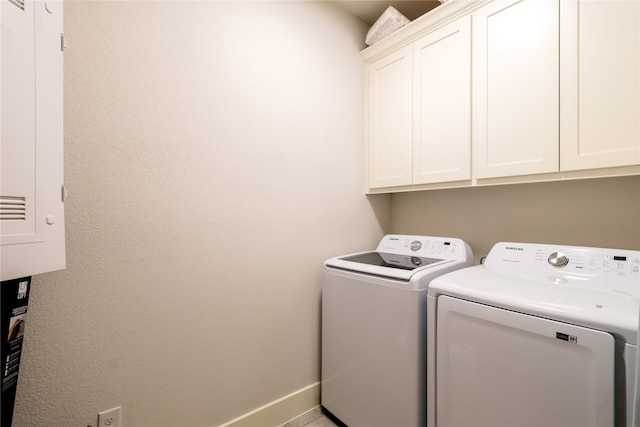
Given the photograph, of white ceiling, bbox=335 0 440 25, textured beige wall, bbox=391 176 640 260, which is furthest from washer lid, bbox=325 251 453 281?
white ceiling, bbox=335 0 440 25

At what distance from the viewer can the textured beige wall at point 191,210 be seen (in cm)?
110

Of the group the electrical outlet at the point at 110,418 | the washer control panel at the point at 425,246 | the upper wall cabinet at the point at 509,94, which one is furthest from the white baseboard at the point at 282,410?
the upper wall cabinet at the point at 509,94

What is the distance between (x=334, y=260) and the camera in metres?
1.74

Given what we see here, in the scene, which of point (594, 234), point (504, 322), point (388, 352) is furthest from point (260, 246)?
point (594, 234)

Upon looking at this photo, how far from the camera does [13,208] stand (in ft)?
2.22

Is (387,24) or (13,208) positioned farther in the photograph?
(387,24)

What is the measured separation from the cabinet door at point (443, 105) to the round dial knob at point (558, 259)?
20.8 inches

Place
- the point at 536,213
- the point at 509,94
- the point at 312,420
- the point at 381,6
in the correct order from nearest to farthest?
the point at 509,94, the point at 536,213, the point at 312,420, the point at 381,6

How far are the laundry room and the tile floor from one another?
0.13 ft

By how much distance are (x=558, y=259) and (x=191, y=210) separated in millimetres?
1684

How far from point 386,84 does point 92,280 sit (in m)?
1.91

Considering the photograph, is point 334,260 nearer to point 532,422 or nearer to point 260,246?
point 260,246

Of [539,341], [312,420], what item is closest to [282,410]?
[312,420]

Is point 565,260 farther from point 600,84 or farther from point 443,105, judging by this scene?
point 443,105
